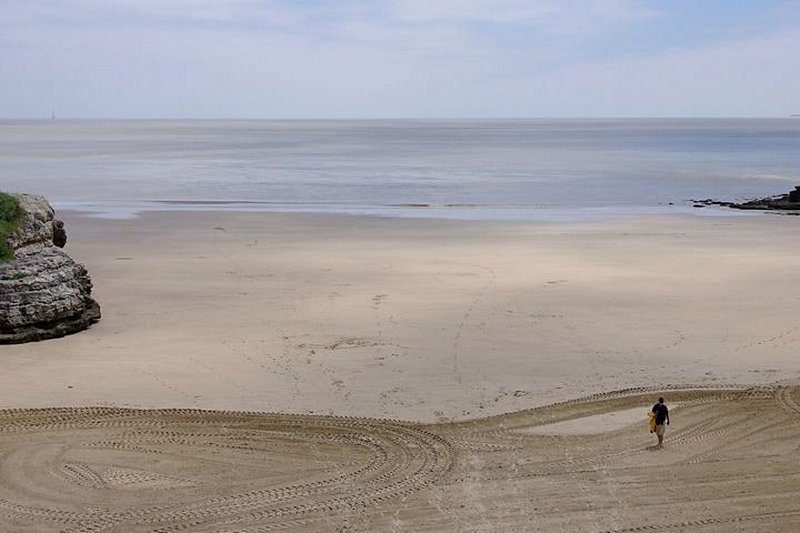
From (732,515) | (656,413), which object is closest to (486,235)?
(656,413)

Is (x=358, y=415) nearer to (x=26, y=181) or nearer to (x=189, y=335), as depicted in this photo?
(x=189, y=335)

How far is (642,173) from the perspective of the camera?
77750 millimetres

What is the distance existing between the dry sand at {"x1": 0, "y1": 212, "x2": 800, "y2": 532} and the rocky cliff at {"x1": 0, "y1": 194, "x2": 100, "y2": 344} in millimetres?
373

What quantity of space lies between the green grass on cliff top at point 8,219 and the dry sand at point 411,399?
7.29ft

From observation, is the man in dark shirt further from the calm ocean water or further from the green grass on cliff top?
the calm ocean water

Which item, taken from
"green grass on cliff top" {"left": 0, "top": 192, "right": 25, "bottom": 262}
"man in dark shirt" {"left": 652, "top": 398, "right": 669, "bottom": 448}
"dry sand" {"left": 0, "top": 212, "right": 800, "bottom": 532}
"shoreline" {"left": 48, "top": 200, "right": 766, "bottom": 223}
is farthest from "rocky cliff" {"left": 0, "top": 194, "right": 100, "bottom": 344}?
"shoreline" {"left": 48, "top": 200, "right": 766, "bottom": 223}

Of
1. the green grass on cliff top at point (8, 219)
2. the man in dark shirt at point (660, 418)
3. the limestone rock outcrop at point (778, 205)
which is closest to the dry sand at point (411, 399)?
the man in dark shirt at point (660, 418)

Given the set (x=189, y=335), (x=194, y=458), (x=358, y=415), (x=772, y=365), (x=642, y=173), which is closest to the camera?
(x=194, y=458)

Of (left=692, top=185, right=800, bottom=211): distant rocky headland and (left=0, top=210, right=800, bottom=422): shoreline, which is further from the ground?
(left=692, top=185, right=800, bottom=211): distant rocky headland

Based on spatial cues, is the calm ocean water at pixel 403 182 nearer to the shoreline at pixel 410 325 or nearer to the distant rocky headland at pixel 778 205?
the distant rocky headland at pixel 778 205

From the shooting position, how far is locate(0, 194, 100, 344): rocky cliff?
17.8 m

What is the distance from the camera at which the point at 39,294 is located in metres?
18.2

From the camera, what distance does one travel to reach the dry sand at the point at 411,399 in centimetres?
1079

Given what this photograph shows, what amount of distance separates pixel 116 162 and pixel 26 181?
29206 millimetres
